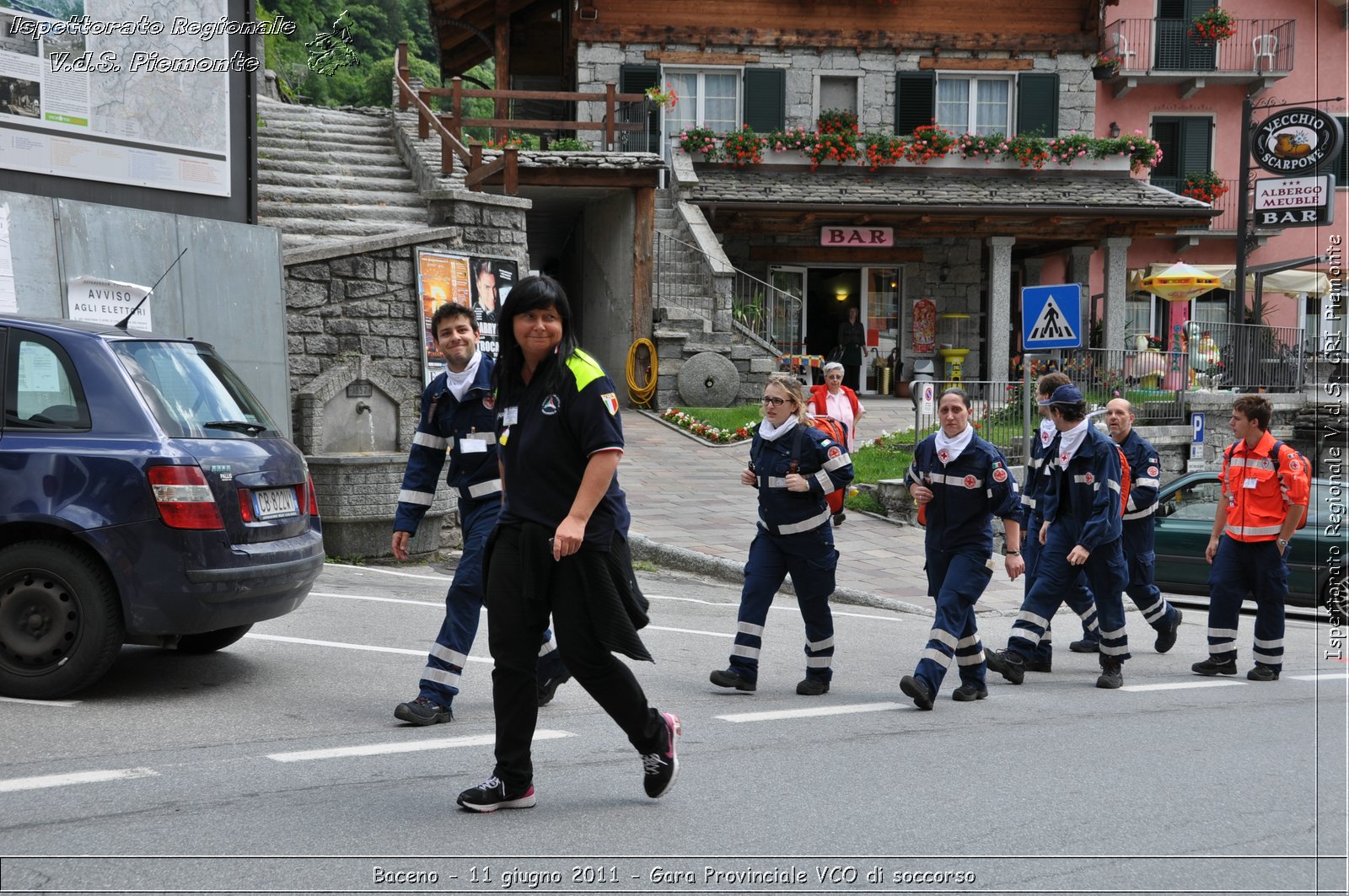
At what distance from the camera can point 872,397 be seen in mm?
24891

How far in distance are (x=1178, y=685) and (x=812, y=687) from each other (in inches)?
97.8

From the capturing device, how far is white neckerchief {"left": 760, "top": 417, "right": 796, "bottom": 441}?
7109 millimetres

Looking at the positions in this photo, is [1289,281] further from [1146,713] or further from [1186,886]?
[1186,886]

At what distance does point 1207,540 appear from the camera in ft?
41.3

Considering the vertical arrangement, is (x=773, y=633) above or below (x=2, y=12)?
below

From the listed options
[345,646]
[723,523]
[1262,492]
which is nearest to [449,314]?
[345,646]

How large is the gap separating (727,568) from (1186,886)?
737 centimetres

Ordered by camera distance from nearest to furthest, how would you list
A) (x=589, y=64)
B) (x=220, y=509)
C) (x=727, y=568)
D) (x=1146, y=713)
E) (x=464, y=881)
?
(x=464, y=881), (x=220, y=509), (x=1146, y=713), (x=727, y=568), (x=589, y=64)

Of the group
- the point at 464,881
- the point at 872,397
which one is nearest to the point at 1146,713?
the point at 464,881

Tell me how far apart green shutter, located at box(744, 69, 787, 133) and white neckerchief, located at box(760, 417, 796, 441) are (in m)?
18.8

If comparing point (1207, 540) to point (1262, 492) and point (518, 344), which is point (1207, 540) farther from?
point (518, 344)

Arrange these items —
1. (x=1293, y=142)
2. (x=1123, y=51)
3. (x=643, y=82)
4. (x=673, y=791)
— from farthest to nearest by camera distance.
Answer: (x=1123, y=51) → (x=643, y=82) → (x=1293, y=142) → (x=673, y=791)

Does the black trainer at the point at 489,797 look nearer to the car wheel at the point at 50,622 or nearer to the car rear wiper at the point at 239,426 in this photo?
the car wheel at the point at 50,622

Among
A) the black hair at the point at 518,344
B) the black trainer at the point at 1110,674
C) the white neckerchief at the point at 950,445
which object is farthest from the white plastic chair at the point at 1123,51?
the black hair at the point at 518,344
